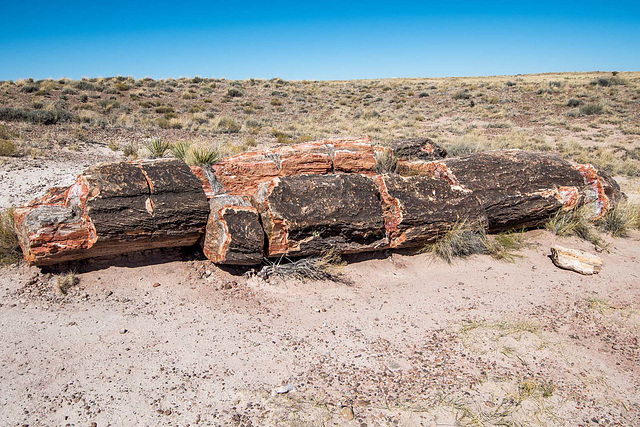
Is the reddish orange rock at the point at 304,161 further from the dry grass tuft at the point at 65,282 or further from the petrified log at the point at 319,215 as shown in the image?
the dry grass tuft at the point at 65,282

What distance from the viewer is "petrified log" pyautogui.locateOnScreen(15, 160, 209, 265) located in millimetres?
4176

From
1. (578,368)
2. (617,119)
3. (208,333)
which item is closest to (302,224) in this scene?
(208,333)

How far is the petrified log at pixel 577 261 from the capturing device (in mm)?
5266

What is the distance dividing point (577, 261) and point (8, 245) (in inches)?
290

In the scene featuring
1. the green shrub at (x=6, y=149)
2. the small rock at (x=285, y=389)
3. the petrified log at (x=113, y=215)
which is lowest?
the small rock at (x=285, y=389)

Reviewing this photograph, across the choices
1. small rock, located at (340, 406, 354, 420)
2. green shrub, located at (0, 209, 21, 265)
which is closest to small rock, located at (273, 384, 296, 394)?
small rock, located at (340, 406, 354, 420)

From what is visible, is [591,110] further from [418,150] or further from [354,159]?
[354,159]

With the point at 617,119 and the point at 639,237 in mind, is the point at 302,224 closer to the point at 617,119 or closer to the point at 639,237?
the point at 639,237

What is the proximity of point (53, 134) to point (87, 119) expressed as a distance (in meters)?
3.88

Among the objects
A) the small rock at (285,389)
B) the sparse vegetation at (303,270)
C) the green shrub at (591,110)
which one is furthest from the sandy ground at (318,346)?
the green shrub at (591,110)

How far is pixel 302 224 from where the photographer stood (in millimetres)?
4703

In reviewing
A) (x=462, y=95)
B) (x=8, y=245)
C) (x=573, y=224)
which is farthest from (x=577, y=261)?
(x=462, y=95)

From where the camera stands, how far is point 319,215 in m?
4.81

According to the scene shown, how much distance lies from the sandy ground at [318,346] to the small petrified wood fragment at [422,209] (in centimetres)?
47
